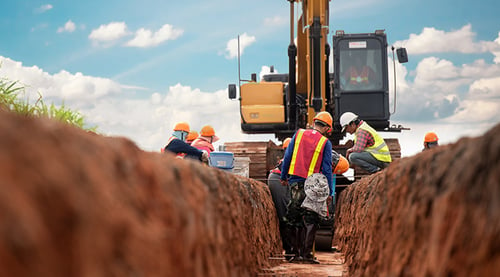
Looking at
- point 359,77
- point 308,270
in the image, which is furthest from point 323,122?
point 359,77

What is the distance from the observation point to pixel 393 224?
4184 millimetres

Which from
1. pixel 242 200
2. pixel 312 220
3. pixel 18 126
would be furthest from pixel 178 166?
pixel 312 220

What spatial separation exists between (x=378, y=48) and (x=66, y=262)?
15.1 metres

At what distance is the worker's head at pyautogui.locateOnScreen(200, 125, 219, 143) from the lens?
586 inches

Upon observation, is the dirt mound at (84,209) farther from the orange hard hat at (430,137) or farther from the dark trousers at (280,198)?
the orange hard hat at (430,137)

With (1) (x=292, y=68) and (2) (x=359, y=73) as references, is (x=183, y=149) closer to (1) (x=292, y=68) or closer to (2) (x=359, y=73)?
(1) (x=292, y=68)

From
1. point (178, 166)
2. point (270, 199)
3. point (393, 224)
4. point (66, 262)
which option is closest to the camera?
point (66, 262)

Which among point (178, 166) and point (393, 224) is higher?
point (178, 166)

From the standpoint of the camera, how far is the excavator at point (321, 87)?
49.6 feet

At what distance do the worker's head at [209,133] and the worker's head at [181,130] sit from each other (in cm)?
48

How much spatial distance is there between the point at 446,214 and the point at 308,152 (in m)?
6.15

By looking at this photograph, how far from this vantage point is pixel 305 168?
29.4ft

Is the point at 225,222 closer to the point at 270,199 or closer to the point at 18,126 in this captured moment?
the point at 18,126

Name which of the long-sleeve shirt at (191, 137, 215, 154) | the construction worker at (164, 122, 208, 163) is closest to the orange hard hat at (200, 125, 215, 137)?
the long-sleeve shirt at (191, 137, 215, 154)
